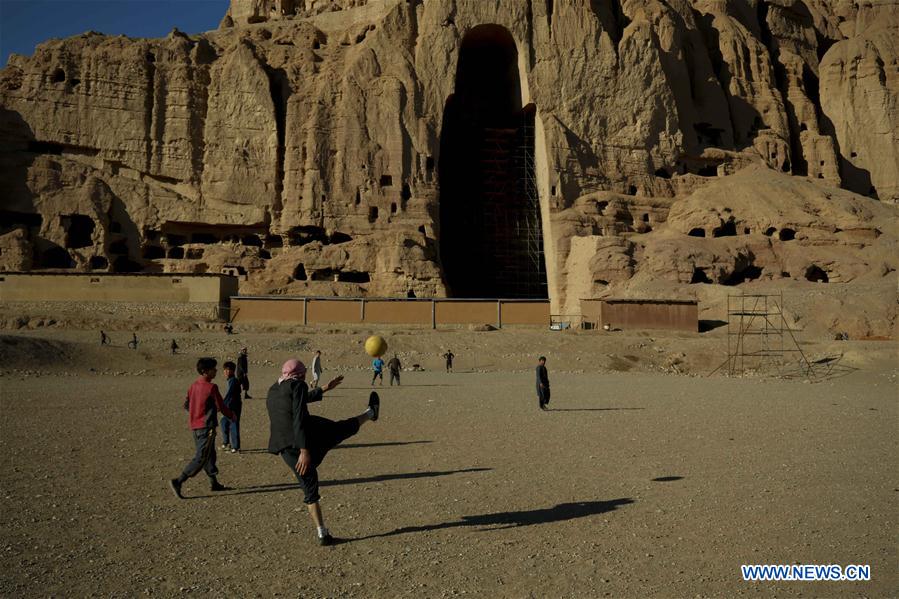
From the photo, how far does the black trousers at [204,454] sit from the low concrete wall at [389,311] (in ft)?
80.4

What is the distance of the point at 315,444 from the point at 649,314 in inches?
1034

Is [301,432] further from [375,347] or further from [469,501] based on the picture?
[469,501]

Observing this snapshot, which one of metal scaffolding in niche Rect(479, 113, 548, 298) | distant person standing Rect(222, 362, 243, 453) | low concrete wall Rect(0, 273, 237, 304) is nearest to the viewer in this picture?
distant person standing Rect(222, 362, 243, 453)

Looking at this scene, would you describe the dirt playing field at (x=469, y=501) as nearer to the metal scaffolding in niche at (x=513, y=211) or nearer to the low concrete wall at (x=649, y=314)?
the low concrete wall at (x=649, y=314)

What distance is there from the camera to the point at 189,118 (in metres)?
40.5

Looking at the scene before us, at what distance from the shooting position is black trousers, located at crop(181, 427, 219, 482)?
256 inches

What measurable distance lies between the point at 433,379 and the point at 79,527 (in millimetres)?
15387

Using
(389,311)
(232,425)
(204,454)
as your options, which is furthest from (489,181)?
(204,454)

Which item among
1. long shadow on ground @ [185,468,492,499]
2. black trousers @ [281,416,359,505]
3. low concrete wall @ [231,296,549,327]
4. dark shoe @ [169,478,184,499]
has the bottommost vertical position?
long shadow on ground @ [185,468,492,499]

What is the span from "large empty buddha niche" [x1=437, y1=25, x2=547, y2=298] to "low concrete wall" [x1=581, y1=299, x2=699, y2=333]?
11.0m

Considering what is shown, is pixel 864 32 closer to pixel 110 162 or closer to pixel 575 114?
pixel 575 114

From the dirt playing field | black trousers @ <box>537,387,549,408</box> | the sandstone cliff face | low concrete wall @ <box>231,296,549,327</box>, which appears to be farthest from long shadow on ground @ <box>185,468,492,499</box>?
the sandstone cliff face

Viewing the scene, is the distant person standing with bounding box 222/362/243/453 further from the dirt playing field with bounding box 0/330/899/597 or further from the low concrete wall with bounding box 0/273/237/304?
the low concrete wall with bounding box 0/273/237/304

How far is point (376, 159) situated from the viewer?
38.8 metres
